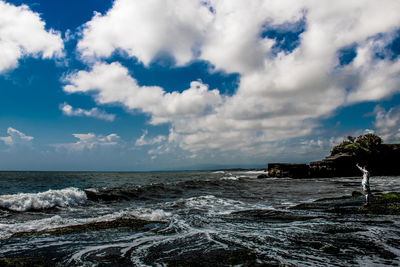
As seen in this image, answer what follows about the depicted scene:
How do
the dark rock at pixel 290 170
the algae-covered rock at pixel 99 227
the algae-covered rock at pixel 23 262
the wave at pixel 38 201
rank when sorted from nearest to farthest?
1. the algae-covered rock at pixel 23 262
2. the algae-covered rock at pixel 99 227
3. the wave at pixel 38 201
4. the dark rock at pixel 290 170

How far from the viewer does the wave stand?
1648 centimetres

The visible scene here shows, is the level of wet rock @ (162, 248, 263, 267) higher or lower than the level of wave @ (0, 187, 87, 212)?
higher

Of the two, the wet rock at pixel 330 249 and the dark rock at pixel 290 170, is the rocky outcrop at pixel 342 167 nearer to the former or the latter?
A: the dark rock at pixel 290 170

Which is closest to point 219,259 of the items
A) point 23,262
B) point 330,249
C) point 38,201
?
point 330,249

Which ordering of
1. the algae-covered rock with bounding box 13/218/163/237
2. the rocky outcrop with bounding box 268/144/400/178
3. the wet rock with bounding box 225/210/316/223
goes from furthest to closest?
the rocky outcrop with bounding box 268/144/400/178 < the wet rock with bounding box 225/210/316/223 < the algae-covered rock with bounding box 13/218/163/237

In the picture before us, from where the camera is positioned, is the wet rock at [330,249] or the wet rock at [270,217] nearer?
the wet rock at [330,249]

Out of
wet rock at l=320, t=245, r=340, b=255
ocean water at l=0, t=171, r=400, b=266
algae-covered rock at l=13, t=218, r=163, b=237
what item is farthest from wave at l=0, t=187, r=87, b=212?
wet rock at l=320, t=245, r=340, b=255

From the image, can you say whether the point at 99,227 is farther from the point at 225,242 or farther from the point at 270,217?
the point at 270,217

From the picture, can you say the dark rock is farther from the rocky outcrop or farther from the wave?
the wave

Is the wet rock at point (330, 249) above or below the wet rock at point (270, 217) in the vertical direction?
above

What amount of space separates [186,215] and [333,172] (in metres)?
74.0

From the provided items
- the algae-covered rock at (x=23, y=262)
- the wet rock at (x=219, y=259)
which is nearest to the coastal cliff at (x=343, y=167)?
the wet rock at (x=219, y=259)

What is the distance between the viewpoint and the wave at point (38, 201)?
54.1 feet

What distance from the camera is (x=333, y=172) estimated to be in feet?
243
